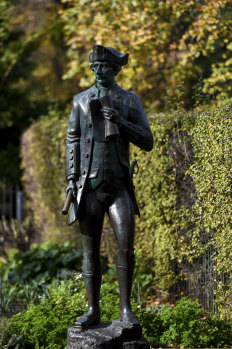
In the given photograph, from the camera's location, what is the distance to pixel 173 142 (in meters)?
6.95

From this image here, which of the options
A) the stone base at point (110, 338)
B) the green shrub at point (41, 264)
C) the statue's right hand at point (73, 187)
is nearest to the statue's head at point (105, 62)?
the statue's right hand at point (73, 187)

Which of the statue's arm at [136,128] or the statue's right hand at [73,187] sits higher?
the statue's arm at [136,128]

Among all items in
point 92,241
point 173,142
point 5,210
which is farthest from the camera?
point 5,210

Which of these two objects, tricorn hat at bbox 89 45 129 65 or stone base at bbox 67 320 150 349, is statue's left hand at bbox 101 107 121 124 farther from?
stone base at bbox 67 320 150 349

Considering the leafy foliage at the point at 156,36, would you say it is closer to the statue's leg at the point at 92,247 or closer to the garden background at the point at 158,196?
the garden background at the point at 158,196

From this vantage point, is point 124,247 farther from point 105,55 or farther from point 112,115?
point 105,55

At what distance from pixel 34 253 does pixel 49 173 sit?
7.34 feet

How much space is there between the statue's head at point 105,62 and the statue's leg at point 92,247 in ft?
3.05

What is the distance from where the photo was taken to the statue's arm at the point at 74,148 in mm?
4730

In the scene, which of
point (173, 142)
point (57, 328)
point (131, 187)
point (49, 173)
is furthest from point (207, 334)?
point (49, 173)

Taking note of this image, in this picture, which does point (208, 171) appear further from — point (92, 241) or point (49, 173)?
point (49, 173)

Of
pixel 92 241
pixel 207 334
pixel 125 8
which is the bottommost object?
pixel 207 334

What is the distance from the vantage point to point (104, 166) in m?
4.60

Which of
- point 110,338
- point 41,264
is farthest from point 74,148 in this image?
point 41,264
